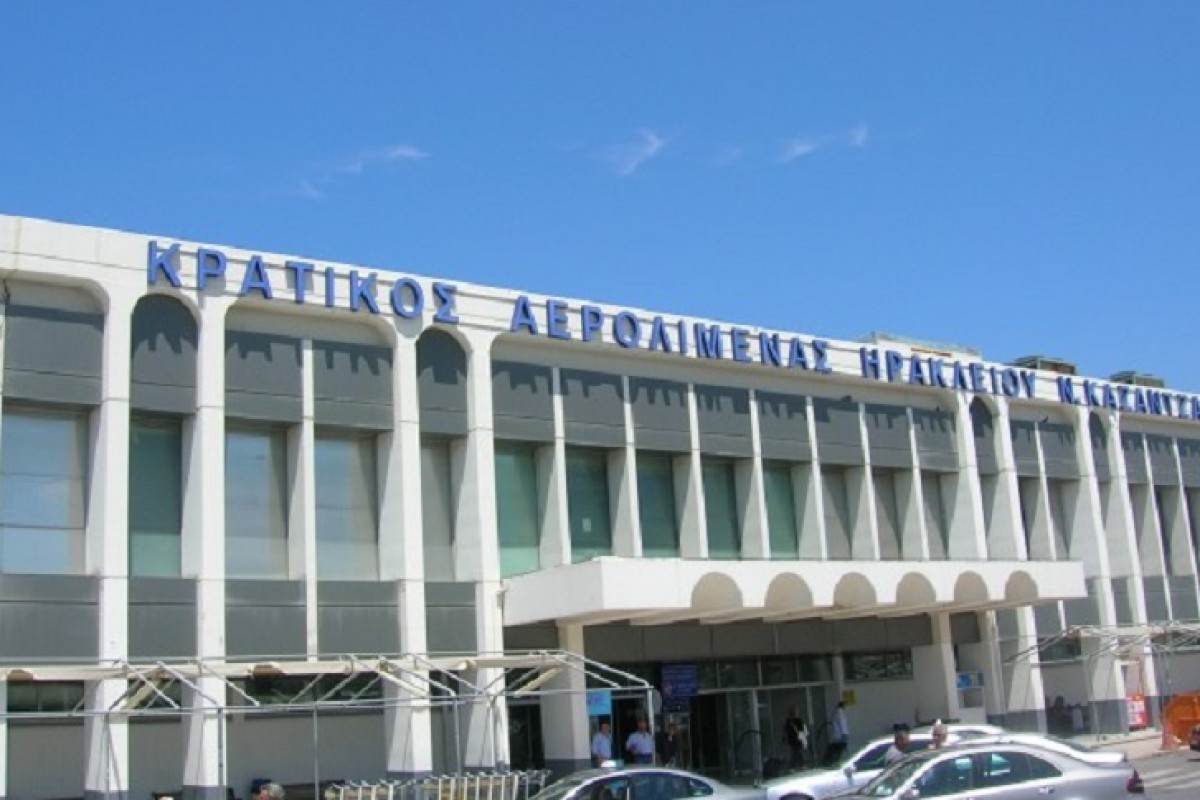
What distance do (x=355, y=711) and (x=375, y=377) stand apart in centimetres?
615

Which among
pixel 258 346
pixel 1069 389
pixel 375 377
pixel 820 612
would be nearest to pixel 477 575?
pixel 375 377

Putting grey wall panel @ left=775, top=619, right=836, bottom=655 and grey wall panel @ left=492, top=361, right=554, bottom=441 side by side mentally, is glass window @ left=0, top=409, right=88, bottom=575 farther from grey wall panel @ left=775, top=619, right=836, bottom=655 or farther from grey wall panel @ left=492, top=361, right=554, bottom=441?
grey wall panel @ left=775, top=619, right=836, bottom=655

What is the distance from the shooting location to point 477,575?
2736 centimetres

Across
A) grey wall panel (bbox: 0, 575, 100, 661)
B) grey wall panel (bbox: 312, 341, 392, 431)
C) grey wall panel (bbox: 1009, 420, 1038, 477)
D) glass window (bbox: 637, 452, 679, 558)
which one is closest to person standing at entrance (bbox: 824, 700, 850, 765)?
glass window (bbox: 637, 452, 679, 558)

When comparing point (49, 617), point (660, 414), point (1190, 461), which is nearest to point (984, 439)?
point (1190, 461)

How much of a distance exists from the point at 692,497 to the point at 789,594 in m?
3.40

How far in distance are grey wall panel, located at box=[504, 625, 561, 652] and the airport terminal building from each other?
0.05 m

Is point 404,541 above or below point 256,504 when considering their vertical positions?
below

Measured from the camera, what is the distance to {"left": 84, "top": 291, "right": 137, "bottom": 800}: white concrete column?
2223 centimetres

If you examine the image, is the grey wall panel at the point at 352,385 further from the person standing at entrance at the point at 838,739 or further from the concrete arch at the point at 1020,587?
the concrete arch at the point at 1020,587

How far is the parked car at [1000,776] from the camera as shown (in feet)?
56.3

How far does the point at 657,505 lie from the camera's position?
103 feet

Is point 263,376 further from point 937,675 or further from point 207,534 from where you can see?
point 937,675

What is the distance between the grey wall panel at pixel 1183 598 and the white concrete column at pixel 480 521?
24.0m
